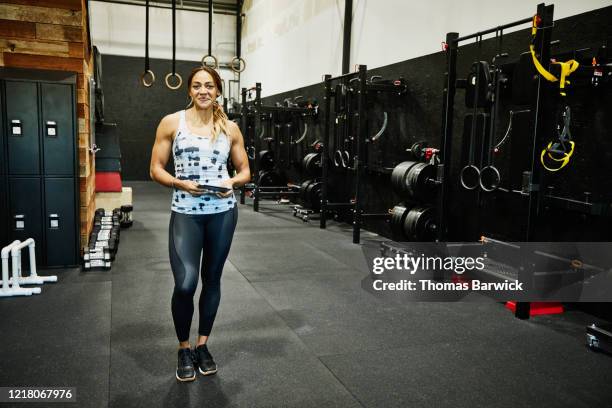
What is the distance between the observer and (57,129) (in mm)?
4105

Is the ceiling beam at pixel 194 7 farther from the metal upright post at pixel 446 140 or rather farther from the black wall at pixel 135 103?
the metal upright post at pixel 446 140

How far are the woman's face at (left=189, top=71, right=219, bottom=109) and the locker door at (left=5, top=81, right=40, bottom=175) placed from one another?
249 centimetres

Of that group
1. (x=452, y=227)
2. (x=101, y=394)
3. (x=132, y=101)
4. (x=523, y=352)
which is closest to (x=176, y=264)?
(x=101, y=394)

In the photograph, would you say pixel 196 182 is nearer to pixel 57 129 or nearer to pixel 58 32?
pixel 57 129

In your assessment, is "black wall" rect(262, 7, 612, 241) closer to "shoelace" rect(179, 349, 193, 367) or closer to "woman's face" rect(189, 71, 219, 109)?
"woman's face" rect(189, 71, 219, 109)

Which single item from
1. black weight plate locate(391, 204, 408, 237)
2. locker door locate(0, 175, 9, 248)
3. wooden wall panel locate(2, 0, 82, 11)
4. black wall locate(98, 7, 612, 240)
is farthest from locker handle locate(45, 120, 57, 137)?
black wall locate(98, 7, 612, 240)

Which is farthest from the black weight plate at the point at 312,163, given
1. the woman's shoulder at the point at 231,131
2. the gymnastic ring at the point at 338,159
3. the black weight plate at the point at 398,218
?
the woman's shoulder at the point at 231,131

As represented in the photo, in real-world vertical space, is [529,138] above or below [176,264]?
above

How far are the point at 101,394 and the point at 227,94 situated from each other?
39.3 feet

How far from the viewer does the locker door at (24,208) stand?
4.08 meters

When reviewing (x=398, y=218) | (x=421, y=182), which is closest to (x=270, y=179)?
(x=398, y=218)

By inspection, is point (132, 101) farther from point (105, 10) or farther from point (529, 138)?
point (529, 138)

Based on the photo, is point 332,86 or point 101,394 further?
point 332,86

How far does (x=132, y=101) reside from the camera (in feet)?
41.6
